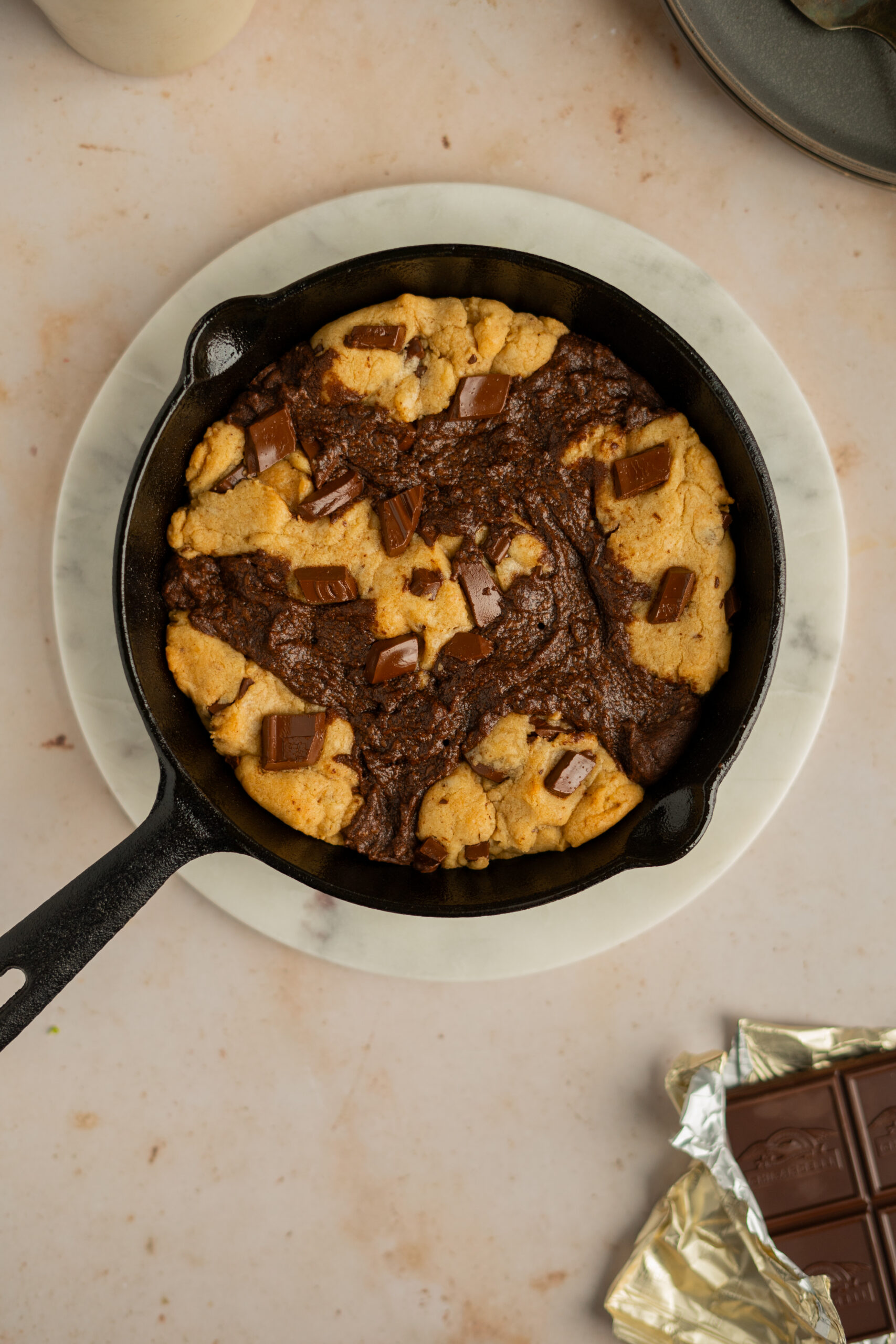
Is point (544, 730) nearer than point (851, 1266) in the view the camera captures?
Yes

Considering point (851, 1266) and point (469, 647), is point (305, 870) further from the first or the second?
point (851, 1266)

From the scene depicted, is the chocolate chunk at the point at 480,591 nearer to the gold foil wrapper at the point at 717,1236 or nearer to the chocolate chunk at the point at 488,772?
the chocolate chunk at the point at 488,772

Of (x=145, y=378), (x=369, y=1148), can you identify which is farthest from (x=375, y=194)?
(x=369, y=1148)

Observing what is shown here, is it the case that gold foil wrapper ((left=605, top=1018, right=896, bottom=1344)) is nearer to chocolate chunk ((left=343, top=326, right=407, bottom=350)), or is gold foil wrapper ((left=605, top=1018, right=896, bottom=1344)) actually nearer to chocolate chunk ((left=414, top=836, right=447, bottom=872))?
chocolate chunk ((left=414, top=836, right=447, bottom=872))

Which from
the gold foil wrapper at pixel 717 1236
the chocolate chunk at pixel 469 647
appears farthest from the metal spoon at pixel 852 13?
the gold foil wrapper at pixel 717 1236

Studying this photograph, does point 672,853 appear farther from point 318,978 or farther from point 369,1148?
point 369,1148

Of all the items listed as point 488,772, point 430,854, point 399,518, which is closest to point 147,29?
point 399,518

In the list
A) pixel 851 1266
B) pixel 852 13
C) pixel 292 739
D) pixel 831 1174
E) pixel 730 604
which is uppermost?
pixel 852 13

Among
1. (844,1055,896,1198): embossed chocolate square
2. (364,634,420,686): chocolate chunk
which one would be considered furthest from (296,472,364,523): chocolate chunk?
(844,1055,896,1198): embossed chocolate square
